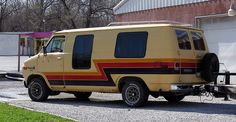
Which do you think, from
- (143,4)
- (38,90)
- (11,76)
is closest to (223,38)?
(143,4)

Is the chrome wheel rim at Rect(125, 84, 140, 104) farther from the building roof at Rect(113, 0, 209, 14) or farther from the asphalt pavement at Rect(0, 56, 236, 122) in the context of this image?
the building roof at Rect(113, 0, 209, 14)

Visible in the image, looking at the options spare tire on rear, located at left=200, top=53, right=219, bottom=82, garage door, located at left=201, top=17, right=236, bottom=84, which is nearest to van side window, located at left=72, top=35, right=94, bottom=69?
spare tire on rear, located at left=200, top=53, right=219, bottom=82

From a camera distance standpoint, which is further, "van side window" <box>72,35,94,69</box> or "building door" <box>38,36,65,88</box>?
"building door" <box>38,36,65,88</box>

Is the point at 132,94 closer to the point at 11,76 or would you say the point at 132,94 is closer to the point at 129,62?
the point at 129,62

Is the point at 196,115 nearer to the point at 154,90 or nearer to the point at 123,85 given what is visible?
the point at 154,90

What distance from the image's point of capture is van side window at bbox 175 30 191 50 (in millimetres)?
12992

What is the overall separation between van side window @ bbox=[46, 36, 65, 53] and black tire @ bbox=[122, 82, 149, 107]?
2.60 m

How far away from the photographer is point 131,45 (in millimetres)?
13312

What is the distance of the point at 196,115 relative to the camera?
11555 millimetres

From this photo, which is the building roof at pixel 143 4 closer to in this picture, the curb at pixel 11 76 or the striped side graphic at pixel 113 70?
the curb at pixel 11 76

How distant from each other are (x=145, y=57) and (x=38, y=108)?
10.1 feet

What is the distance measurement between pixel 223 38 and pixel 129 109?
708 centimetres

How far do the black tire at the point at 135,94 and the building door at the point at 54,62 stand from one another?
2.32 metres

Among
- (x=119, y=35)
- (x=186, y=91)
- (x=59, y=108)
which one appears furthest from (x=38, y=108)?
(x=186, y=91)
